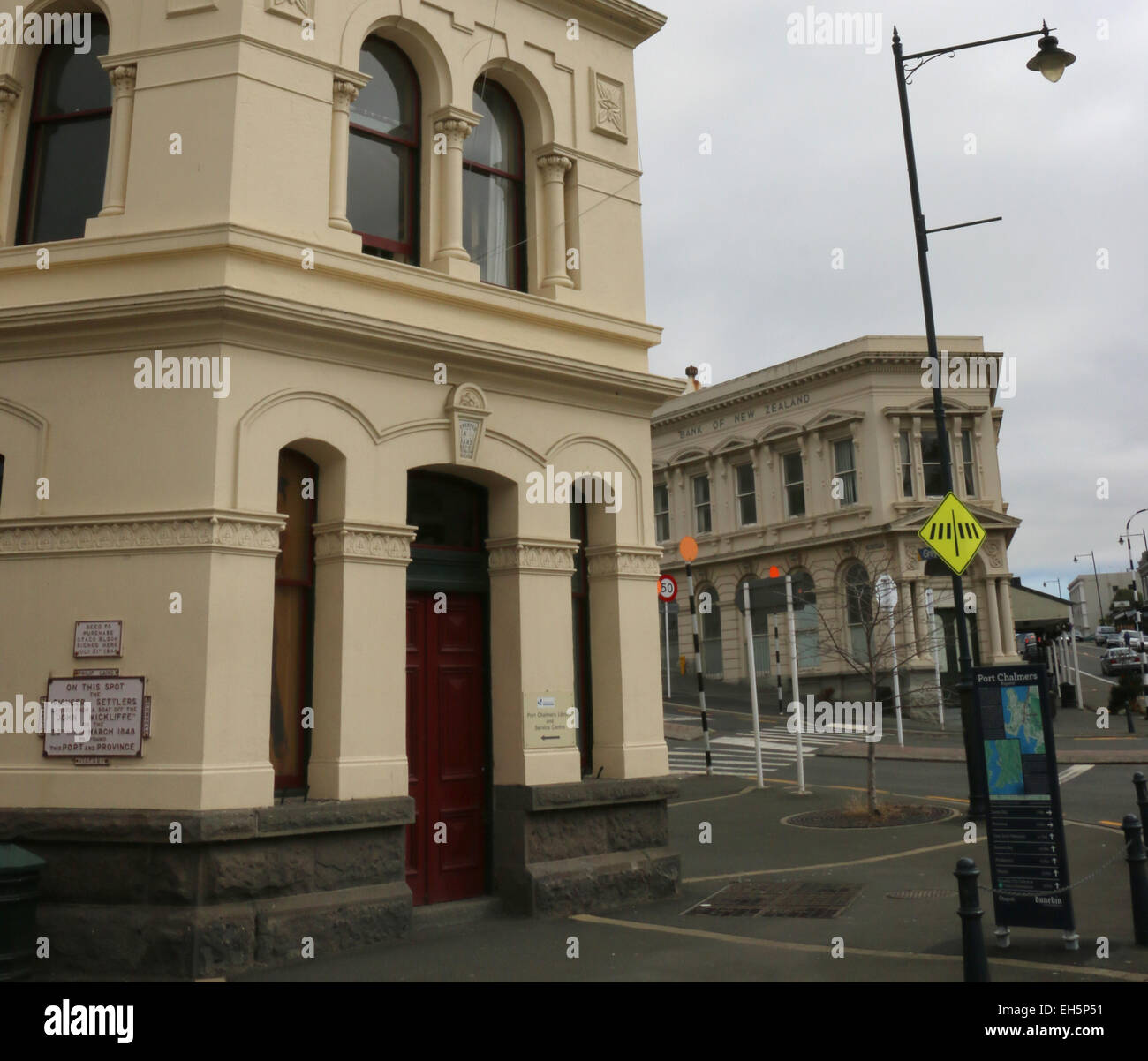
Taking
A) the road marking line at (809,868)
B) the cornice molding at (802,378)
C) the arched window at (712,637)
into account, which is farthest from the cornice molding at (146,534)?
the arched window at (712,637)

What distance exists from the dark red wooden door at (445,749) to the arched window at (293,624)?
112 centimetres

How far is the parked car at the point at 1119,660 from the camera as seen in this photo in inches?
1861

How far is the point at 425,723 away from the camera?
34.2 ft

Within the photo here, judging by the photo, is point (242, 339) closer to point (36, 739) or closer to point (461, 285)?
point (461, 285)

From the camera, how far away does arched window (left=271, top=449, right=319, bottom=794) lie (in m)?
9.56

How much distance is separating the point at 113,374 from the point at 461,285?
142 inches

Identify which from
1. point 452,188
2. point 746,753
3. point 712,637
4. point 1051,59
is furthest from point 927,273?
point 712,637

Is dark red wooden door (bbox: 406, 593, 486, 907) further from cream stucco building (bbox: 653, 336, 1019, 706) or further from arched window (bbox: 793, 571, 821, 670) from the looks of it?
arched window (bbox: 793, 571, 821, 670)

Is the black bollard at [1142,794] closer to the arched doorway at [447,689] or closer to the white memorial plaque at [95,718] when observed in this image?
the arched doorway at [447,689]

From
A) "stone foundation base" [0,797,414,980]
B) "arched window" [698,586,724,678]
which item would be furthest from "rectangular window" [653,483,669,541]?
"stone foundation base" [0,797,414,980]

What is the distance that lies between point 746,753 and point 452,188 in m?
18.0

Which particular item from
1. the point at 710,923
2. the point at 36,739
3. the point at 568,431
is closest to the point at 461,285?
the point at 568,431

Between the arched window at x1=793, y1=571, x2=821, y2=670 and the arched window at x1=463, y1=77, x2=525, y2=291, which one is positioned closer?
the arched window at x1=463, y1=77, x2=525, y2=291

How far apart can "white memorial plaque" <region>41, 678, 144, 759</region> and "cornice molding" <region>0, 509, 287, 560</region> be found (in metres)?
1.17
